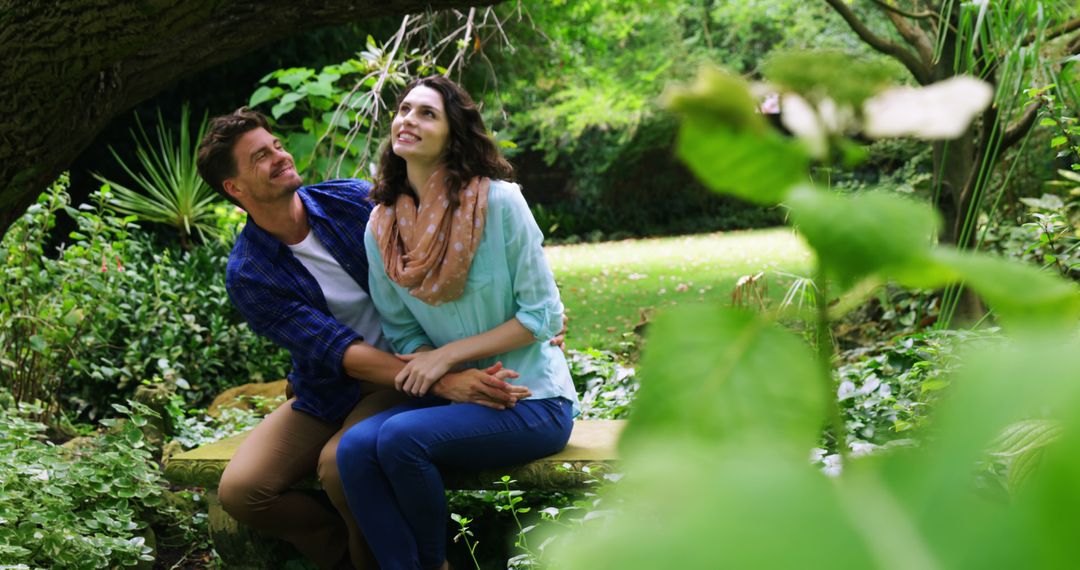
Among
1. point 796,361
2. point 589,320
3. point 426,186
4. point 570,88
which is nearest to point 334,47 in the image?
point 589,320

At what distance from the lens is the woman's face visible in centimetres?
286

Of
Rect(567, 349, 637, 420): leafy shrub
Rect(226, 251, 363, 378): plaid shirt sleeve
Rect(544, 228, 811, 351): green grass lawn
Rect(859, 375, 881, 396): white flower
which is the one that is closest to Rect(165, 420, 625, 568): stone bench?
Rect(567, 349, 637, 420): leafy shrub

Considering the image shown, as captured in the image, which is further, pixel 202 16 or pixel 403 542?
pixel 403 542

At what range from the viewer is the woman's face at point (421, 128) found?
112 inches

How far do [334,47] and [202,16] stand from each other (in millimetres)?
6548

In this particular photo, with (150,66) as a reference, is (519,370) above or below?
below

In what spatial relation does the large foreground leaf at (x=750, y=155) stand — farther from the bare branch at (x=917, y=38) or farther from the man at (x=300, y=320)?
the bare branch at (x=917, y=38)

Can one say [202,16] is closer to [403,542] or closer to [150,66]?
[150,66]

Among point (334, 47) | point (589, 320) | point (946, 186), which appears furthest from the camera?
point (589, 320)

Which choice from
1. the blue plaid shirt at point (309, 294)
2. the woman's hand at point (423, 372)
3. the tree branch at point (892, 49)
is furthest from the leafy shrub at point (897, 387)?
the tree branch at point (892, 49)

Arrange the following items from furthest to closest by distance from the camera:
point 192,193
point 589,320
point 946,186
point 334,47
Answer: point 589,320
point 334,47
point 192,193
point 946,186

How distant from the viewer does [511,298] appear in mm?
2859

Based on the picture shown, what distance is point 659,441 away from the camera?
0.19 meters

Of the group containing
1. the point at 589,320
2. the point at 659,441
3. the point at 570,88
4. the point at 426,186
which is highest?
the point at 659,441
